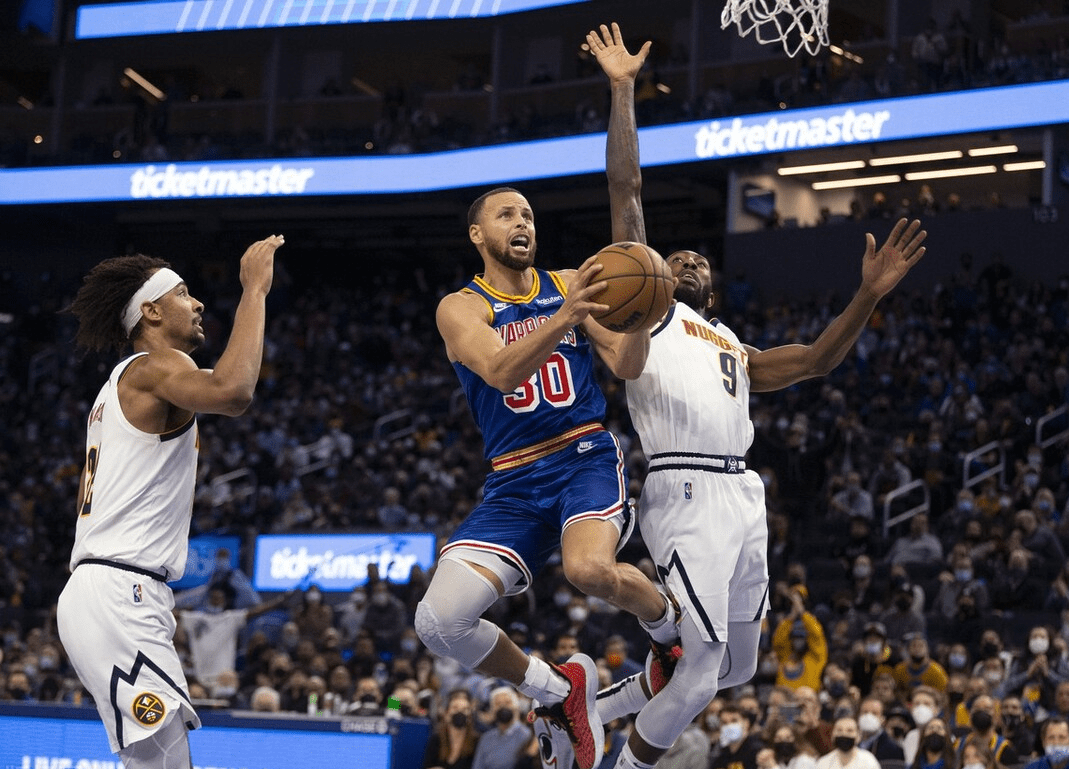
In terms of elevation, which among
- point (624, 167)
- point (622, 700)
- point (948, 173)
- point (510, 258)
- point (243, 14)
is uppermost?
point (243, 14)

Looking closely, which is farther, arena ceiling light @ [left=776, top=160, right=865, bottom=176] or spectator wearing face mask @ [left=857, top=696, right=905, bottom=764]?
arena ceiling light @ [left=776, top=160, right=865, bottom=176]

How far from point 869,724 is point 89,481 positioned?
8028 mm

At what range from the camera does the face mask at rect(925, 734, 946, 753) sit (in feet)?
35.8

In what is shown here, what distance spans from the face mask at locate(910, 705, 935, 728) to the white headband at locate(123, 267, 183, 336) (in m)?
8.31

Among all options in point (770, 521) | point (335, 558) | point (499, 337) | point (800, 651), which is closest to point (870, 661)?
point (800, 651)

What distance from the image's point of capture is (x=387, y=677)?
15.8 m

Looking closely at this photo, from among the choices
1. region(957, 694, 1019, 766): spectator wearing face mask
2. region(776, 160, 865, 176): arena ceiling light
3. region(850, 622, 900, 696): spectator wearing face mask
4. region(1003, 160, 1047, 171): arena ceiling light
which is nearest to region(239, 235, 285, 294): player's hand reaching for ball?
region(957, 694, 1019, 766): spectator wearing face mask

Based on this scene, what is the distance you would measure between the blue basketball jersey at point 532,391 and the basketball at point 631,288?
72 cm

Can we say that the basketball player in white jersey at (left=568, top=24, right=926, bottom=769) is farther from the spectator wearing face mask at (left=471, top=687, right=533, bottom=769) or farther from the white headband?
the spectator wearing face mask at (left=471, top=687, right=533, bottom=769)

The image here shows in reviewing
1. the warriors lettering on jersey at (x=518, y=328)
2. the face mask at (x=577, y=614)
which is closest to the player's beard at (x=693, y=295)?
the warriors lettering on jersey at (x=518, y=328)

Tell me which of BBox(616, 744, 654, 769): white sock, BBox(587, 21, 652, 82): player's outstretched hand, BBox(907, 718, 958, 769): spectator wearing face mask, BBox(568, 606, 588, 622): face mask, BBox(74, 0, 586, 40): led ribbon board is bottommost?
BBox(907, 718, 958, 769): spectator wearing face mask

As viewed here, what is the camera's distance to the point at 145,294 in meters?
6.04

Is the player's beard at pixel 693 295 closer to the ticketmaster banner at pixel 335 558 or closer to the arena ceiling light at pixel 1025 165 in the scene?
the ticketmaster banner at pixel 335 558

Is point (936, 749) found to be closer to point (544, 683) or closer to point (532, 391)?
point (544, 683)
